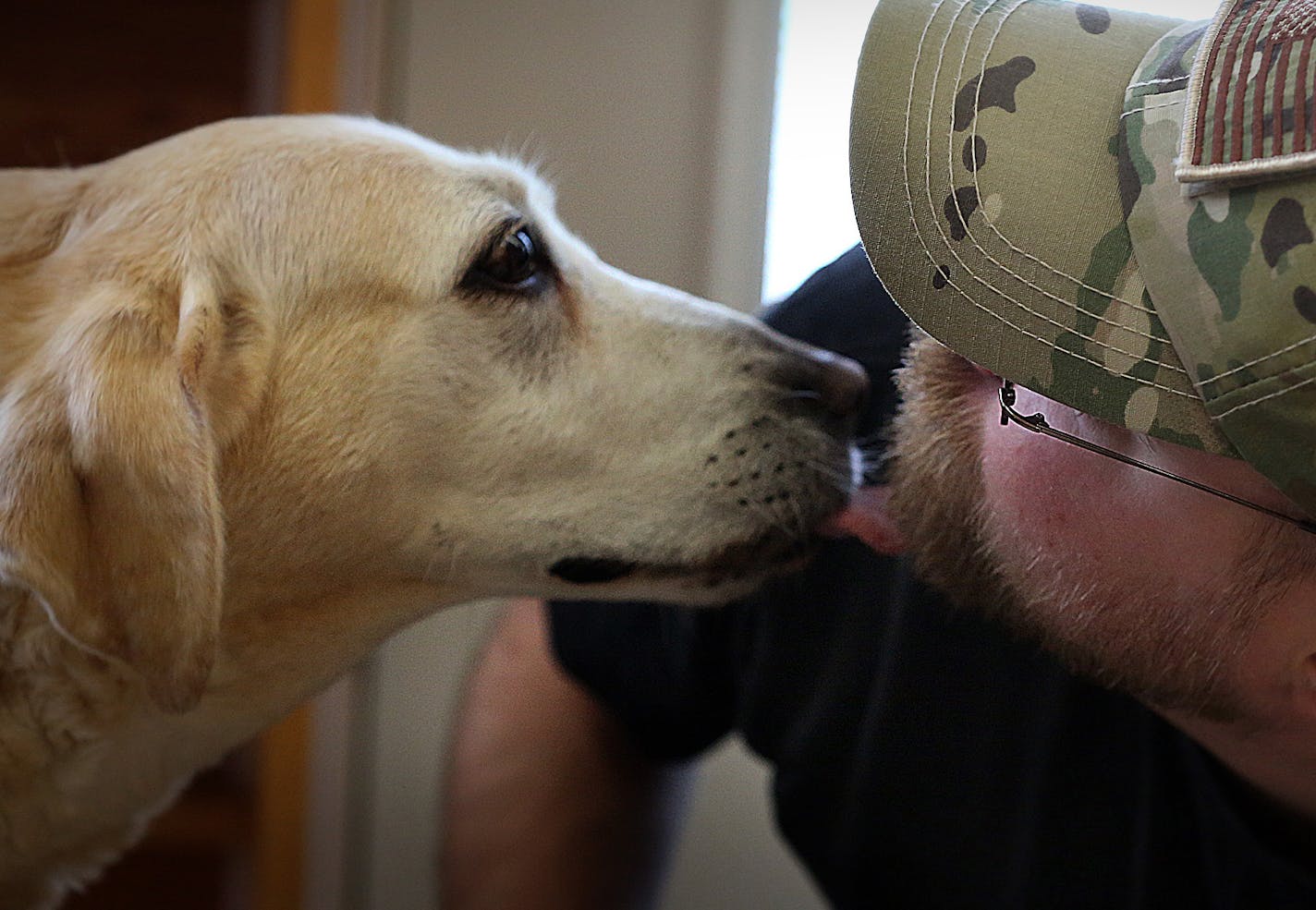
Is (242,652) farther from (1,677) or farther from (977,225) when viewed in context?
(977,225)

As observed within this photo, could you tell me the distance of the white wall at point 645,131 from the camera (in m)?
1.89

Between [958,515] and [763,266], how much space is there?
108cm

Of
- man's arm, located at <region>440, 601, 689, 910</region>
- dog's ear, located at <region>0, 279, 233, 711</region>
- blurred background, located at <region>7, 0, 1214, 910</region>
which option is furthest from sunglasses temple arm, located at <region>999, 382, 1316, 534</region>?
blurred background, located at <region>7, 0, 1214, 910</region>

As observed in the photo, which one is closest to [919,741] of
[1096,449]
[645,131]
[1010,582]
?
[1010,582]

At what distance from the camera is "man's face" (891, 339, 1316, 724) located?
A: 74cm

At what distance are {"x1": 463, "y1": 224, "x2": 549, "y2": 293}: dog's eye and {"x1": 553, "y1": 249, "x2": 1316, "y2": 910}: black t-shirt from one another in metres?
0.27

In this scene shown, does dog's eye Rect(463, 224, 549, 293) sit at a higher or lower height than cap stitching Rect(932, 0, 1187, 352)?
lower

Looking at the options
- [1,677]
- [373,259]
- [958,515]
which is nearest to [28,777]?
[1,677]

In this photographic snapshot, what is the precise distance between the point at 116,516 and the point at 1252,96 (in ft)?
2.14

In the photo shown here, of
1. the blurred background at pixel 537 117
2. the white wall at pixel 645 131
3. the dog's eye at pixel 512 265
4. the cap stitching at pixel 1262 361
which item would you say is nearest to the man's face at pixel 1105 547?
the cap stitching at pixel 1262 361

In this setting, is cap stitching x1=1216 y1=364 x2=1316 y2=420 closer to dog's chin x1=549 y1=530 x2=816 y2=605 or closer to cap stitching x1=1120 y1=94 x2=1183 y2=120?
cap stitching x1=1120 y1=94 x2=1183 y2=120

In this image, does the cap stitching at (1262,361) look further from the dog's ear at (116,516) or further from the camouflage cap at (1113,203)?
the dog's ear at (116,516)

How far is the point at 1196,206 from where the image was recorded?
2.07ft

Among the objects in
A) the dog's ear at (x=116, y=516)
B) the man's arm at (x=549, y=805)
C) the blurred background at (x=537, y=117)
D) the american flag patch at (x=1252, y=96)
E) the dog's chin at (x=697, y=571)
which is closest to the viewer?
the american flag patch at (x=1252, y=96)
